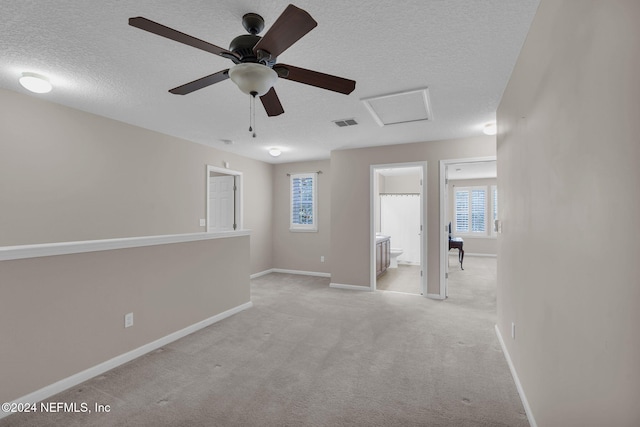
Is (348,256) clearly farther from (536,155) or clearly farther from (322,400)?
(536,155)

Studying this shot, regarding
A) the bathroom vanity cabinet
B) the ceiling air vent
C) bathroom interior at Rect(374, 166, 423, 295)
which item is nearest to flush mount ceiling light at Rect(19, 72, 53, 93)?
the ceiling air vent

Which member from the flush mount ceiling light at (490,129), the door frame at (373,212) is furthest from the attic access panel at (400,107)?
the door frame at (373,212)

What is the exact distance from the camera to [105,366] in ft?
8.20

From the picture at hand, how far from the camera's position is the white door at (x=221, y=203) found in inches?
235

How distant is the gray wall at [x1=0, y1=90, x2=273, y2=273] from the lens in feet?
9.71

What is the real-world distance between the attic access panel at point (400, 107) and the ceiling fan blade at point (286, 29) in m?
1.67

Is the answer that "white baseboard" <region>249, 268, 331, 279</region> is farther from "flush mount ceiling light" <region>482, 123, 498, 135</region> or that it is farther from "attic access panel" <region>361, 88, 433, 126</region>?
"flush mount ceiling light" <region>482, 123, 498, 135</region>

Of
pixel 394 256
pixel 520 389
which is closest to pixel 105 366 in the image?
pixel 520 389

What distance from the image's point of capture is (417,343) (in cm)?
305

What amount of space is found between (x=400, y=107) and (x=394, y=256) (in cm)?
437

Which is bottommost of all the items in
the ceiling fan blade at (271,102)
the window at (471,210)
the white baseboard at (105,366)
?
the white baseboard at (105,366)

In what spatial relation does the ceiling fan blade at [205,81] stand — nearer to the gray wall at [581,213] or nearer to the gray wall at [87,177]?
the gray wall at [581,213]

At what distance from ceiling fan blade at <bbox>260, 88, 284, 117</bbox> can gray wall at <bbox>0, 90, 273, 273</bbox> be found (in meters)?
2.60

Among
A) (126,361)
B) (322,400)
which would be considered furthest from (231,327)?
(322,400)
